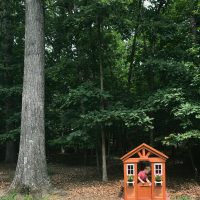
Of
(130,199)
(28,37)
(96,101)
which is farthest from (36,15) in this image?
(130,199)

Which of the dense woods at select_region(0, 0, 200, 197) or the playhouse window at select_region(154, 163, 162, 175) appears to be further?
A: the dense woods at select_region(0, 0, 200, 197)

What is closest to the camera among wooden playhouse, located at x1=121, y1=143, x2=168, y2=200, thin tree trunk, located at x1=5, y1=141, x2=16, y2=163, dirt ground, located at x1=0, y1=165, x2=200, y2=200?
wooden playhouse, located at x1=121, y1=143, x2=168, y2=200

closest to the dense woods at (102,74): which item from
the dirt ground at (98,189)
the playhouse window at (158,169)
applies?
the dirt ground at (98,189)

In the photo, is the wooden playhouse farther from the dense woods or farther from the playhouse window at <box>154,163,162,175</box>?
the dense woods

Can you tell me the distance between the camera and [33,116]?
418 inches

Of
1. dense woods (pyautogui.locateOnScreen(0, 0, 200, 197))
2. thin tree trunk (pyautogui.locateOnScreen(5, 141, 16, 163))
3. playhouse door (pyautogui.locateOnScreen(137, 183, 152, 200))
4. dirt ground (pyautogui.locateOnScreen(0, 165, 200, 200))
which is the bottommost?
dirt ground (pyautogui.locateOnScreen(0, 165, 200, 200))

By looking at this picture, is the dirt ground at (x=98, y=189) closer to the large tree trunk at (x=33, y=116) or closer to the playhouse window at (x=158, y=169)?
the large tree trunk at (x=33, y=116)

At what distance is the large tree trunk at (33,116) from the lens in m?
10.3

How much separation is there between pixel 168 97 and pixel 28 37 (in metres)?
4.87

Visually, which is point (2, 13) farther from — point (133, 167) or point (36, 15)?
point (133, 167)

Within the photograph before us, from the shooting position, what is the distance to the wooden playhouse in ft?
30.5

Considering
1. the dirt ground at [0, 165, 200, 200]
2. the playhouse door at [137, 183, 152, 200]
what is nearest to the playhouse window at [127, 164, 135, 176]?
the playhouse door at [137, 183, 152, 200]

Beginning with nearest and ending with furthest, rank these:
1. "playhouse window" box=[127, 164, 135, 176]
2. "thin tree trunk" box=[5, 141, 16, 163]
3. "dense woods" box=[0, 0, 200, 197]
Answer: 1. "playhouse window" box=[127, 164, 135, 176]
2. "dense woods" box=[0, 0, 200, 197]
3. "thin tree trunk" box=[5, 141, 16, 163]

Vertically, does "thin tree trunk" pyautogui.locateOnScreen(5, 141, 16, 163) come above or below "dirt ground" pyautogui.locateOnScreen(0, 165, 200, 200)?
above
